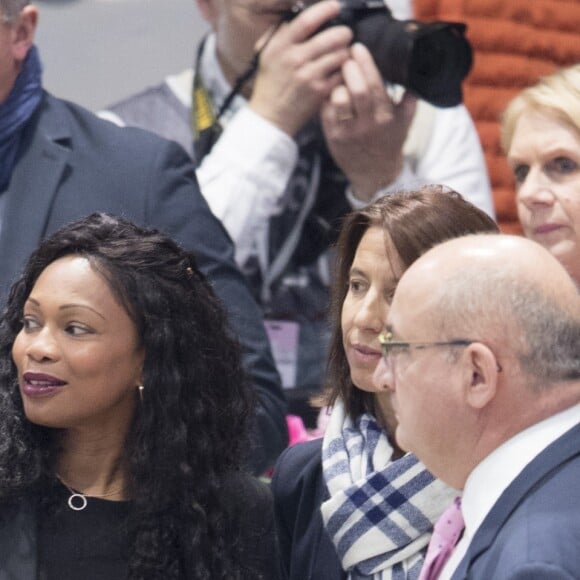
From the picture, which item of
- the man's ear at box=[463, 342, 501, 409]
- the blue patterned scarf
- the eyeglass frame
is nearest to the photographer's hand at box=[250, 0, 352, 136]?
the blue patterned scarf

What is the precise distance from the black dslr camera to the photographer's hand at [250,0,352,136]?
0.26 feet

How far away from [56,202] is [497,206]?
1.49 m

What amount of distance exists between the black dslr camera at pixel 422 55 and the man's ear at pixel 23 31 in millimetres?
699

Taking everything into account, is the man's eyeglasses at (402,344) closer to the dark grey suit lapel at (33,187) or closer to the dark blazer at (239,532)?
the dark blazer at (239,532)

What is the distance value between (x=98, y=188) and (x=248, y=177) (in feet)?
1.53

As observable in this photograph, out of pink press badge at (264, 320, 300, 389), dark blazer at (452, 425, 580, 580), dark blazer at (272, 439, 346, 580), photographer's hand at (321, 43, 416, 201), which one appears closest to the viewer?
dark blazer at (452, 425, 580, 580)

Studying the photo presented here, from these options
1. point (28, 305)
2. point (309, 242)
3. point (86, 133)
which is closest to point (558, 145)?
point (309, 242)

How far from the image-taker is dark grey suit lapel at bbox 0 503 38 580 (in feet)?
7.13

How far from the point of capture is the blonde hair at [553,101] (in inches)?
113

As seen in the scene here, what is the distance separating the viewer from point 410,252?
2264mm

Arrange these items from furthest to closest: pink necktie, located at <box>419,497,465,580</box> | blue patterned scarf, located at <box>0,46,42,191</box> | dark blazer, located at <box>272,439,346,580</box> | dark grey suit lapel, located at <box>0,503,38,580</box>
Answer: blue patterned scarf, located at <box>0,46,42,191</box>, dark blazer, located at <box>272,439,346,580</box>, dark grey suit lapel, located at <box>0,503,38,580</box>, pink necktie, located at <box>419,497,465,580</box>

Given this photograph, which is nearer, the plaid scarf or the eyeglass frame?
the eyeglass frame

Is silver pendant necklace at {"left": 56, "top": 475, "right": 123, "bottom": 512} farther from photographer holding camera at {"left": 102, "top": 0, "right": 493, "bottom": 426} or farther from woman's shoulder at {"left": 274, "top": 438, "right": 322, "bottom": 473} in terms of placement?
photographer holding camera at {"left": 102, "top": 0, "right": 493, "bottom": 426}

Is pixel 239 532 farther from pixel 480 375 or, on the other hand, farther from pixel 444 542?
pixel 480 375
